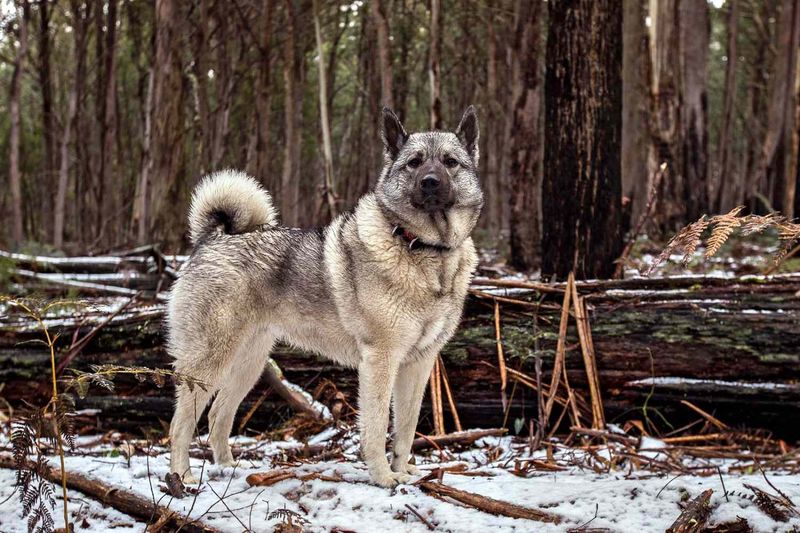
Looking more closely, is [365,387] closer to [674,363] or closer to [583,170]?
[674,363]

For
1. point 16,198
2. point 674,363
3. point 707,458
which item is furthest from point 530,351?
point 16,198

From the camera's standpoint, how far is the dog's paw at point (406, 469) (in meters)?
4.23

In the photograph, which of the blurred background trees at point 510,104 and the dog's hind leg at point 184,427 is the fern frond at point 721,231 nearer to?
the dog's hind leg at point 184,427

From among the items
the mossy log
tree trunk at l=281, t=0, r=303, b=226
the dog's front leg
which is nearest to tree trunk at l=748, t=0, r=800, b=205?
tree trunk at l=281, t=0, r=303, b=226

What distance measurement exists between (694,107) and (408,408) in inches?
500

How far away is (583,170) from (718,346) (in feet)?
6.99

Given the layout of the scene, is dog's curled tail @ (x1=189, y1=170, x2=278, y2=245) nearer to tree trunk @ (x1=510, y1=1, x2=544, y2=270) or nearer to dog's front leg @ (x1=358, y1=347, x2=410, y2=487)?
dog's front leg @ (x1=358, y1=347, x2=410, y2=487)

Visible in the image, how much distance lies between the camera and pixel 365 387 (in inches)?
159

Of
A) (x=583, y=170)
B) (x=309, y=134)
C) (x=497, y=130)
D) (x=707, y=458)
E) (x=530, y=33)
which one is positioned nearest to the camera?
(x=707, y=458)

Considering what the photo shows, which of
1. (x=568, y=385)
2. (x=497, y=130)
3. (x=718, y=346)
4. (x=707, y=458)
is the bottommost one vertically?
(x=707, y=458)

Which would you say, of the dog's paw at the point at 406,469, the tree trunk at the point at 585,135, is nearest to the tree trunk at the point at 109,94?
the tree trunk at the point at 585,135

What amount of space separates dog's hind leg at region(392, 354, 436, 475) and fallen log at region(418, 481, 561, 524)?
1.90ft

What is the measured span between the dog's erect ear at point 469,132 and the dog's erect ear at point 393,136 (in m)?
0.34

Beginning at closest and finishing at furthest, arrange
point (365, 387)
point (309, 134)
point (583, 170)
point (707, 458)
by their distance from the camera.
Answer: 1. point (365, 387)
2. point (707, 458)
3. point (583, 170)
4. point (309, 134)
